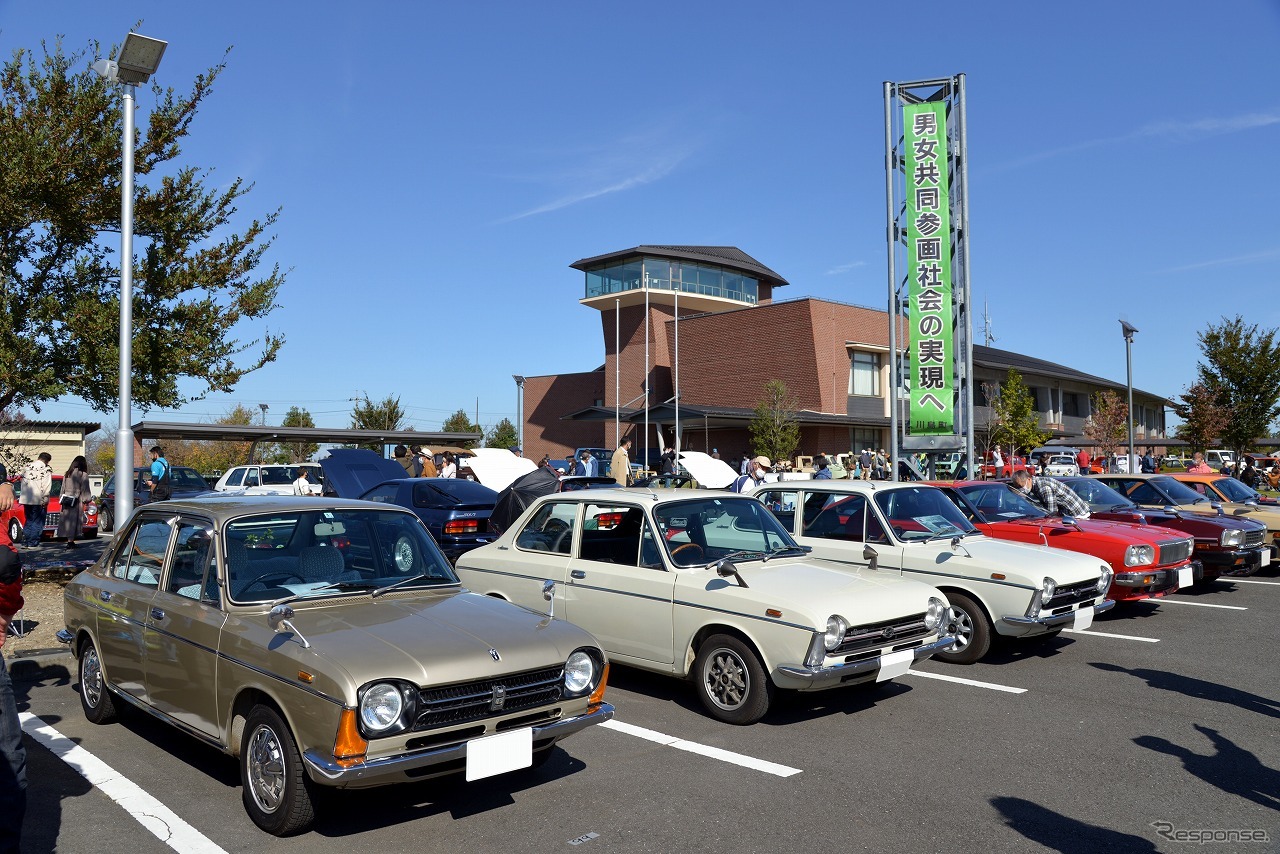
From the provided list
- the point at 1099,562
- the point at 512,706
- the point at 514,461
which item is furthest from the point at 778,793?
the point at 514,461

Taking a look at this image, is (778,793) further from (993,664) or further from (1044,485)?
(1044,485)

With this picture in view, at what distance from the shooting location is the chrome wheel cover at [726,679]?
635 centimetres

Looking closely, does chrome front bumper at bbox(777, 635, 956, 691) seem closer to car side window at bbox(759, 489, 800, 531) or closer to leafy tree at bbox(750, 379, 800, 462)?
car side window at bbox(759, 489, 800, 531)

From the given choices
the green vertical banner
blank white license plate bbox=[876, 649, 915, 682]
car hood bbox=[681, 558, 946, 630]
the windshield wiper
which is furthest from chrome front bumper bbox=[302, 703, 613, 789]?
the green vertical banner

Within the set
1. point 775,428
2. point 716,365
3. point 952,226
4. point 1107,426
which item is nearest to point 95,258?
point 952,226

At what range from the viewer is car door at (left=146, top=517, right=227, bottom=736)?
490 cm

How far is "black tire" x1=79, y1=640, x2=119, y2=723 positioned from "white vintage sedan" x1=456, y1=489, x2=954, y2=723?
9.37 ft

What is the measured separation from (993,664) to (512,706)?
5446 mm

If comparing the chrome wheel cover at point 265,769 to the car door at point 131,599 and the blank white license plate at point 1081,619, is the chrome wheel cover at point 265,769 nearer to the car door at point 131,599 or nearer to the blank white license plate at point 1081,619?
the car door at point 131,599

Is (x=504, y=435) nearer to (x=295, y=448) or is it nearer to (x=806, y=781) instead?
(x=295, y=448)

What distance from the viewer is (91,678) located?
248 inches

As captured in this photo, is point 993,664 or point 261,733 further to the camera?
point 993,664

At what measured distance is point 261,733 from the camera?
450cm

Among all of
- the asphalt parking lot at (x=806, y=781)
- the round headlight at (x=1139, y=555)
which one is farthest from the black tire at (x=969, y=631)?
the round headlight at (x=1139, y=555)
